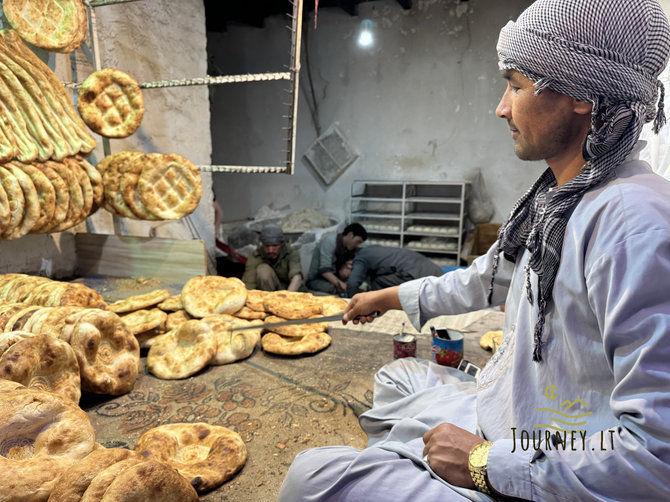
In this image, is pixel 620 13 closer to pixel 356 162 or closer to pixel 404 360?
pixel 404 360

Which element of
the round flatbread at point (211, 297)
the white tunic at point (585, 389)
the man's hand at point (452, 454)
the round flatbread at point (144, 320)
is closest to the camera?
the white tunic at point (585, 389)

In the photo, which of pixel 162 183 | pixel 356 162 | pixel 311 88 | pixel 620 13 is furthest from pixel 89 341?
pixel 311 88

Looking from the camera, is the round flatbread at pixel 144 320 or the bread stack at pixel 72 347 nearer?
the bread stack at pixel 72 347

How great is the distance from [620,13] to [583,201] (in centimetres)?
50

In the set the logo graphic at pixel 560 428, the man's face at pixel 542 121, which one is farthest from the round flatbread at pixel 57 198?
the logo graphic at pixel 560 428

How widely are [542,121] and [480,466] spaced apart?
1.02m

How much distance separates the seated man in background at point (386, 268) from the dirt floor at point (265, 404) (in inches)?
110

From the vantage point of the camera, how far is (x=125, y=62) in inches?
181

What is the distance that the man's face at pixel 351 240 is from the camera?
6.54 meters

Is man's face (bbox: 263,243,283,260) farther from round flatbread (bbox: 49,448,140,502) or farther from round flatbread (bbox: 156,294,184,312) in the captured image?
round flatbread (bbox: 49,448,140,502)

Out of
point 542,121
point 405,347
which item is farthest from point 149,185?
point 542,121

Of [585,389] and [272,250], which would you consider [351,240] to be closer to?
[272,250]

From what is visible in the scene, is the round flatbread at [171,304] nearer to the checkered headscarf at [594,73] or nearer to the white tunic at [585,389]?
the white tunic at [585,389]

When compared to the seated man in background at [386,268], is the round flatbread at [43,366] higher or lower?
higher
